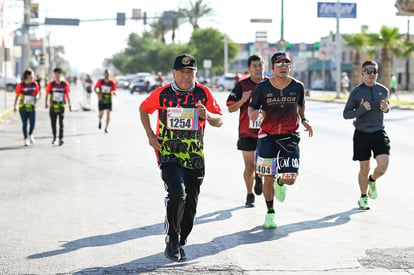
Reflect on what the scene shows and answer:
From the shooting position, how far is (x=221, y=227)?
7.39 m

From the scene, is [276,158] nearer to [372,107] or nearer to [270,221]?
[270,221]

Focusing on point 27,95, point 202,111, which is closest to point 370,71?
point 202,111

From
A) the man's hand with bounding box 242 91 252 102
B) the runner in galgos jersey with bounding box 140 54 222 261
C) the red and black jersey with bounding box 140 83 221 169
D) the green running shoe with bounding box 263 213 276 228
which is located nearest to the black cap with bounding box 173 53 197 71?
the runner in galgos jersey with bounding box 140 54 222 261

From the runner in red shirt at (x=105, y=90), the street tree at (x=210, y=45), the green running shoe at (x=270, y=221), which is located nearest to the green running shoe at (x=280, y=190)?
the green running shoe at (x=270, y=221)

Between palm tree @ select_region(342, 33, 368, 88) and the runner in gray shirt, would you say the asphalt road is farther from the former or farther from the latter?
palm tree @ select_region(342, 33, 368, 88)

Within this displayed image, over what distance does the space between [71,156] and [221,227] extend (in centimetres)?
743

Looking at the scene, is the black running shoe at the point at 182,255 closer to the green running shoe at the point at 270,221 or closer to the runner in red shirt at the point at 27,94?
the green running shoe at the point at 270,221

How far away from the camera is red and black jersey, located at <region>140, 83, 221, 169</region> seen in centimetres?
613

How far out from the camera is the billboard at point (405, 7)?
47.8 metres

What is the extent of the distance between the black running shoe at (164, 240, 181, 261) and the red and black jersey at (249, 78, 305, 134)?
6.21ft

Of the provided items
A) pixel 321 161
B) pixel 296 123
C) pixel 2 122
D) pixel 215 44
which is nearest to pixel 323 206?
pixel 296 123

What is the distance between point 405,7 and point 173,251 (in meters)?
45.0

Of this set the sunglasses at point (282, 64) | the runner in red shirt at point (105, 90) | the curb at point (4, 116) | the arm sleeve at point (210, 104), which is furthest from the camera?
the curb at point (4, 116)

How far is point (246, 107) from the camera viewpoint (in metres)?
8.59
